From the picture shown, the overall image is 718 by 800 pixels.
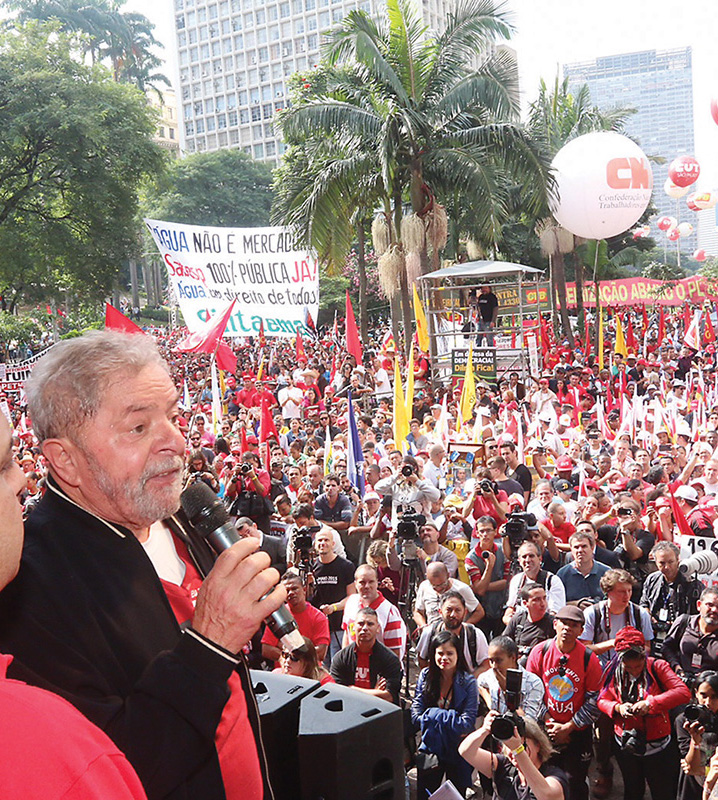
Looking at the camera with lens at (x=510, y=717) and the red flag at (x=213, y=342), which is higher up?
the red flag at (x=213, y=342)

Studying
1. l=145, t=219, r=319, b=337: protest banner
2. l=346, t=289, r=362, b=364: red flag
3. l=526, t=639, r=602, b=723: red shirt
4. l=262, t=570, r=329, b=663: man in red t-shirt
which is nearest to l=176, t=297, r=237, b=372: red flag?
l=145, t=219, r=319, b=337: protest banner

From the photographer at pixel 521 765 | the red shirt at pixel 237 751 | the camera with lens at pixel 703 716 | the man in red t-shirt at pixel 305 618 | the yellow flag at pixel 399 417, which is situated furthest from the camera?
the yellow flag at pixel 399 417

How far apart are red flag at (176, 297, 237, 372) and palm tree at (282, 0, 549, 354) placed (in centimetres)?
433

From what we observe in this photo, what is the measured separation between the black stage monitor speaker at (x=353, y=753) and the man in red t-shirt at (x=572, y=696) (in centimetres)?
306

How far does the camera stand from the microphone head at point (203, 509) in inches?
72.2

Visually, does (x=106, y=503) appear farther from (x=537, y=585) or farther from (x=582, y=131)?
(x=582, y=131)

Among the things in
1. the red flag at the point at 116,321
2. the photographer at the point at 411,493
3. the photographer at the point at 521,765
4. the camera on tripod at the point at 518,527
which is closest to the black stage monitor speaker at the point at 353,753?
the photographer at the point at 521,765

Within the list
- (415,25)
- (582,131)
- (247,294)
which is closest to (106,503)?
(247,294)

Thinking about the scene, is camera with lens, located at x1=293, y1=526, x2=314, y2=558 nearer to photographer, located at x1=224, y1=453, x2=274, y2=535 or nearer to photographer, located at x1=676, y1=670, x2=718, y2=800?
photographer, located at x1=676, y1=670, x2=718, y2=800

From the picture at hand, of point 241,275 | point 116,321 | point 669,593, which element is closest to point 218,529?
point 669,593

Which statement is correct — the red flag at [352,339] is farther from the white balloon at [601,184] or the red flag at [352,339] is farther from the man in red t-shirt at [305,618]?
the man in red t-shirt at [305,618]

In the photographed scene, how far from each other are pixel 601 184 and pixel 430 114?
362 cm

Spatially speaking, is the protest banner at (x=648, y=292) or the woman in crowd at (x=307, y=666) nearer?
the woman in crowd at (x=307, y=666)

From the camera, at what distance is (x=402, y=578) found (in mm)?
6898
